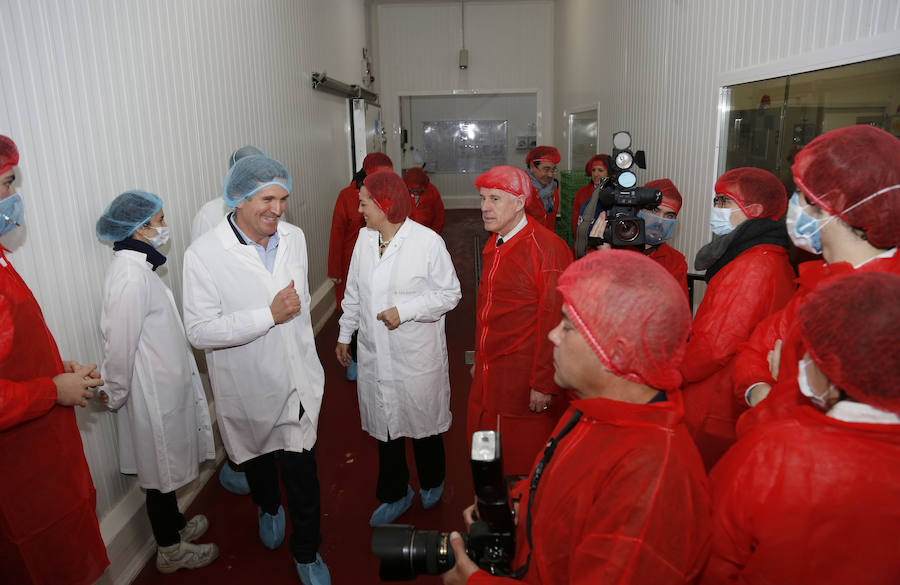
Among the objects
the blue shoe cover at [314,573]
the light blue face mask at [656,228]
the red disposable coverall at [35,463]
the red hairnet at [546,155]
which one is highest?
the red hairnet at [546,155]

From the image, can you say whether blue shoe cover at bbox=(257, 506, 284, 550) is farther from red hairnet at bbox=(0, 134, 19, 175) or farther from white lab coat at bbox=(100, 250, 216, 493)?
red hairnet at bbox=(0, 134, 19, 175)

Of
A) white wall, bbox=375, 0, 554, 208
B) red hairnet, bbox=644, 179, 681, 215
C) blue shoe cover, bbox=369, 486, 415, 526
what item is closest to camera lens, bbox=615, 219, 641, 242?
red hairnet, bbox=644, 179, 681, 215

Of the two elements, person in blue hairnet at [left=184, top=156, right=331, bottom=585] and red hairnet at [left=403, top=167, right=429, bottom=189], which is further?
red hairnet at [left=403, top=167, right=429, bottom=189]

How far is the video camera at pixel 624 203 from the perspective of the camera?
7.92ft

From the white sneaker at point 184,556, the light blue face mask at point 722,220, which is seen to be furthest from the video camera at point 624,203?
the white sneaker at point 184,556

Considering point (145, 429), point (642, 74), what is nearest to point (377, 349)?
point (145, 429)

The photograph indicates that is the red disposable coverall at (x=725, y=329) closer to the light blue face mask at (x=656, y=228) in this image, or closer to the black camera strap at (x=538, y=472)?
the light blue face mask at (x=656, y=228)

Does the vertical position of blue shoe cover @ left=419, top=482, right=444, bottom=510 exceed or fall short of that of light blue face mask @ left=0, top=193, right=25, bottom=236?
it falls short

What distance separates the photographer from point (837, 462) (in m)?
1.01

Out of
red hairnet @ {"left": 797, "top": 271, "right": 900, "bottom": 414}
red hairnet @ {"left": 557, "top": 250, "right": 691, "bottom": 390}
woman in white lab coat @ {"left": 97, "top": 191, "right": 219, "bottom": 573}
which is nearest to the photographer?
red hairnet @ {"left": 797, "top": 271, "right": 900, "bottom": 414}

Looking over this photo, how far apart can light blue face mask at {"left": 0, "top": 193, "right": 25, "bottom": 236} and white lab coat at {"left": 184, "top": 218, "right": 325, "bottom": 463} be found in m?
0.58

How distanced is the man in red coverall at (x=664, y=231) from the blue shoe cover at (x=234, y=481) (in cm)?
263

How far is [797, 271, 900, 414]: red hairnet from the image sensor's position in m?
0.93

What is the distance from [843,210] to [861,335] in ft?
2.21
